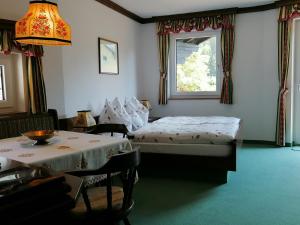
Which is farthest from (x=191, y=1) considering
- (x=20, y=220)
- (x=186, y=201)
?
(x=20, y=220)

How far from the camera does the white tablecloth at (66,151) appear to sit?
5.83 ft

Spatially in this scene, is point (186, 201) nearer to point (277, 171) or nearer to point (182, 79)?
point (277, 171)

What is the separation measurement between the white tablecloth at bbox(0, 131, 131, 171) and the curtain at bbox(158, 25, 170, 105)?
361cm

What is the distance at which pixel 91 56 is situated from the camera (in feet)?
14.3

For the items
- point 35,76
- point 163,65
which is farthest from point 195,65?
point 35,76

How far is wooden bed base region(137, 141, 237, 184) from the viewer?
3.20m

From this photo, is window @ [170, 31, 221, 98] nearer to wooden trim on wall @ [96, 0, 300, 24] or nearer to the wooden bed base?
wooden trim on wall @ [96, 0, 300, 24]

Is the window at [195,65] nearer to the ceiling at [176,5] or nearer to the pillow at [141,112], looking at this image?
the ceiling at [176,5]

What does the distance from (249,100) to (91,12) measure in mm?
3295

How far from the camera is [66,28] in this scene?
2250 millimetres

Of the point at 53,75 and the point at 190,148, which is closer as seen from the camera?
the point at 190,148

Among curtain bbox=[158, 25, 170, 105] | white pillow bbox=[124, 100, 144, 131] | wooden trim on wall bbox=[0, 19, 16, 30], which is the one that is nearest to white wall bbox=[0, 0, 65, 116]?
wooden trim on wall bbox=[0, 19, 16, 30]

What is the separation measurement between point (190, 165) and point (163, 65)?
2995mm

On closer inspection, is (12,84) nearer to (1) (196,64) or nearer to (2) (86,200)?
(2) (86,200)
